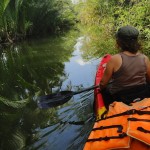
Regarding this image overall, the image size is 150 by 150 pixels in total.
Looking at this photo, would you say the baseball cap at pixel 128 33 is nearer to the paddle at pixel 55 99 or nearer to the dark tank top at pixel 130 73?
the dark tank top at pixel 130 73

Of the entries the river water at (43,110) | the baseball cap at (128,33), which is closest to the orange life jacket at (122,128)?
the baseball cap at (128,33)

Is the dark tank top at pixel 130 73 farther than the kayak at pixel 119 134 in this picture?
Yes

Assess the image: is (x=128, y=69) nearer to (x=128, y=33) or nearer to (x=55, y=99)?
(x=128, y=33)

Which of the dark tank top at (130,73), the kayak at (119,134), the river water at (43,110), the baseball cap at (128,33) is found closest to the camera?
the kayak at (119,134)

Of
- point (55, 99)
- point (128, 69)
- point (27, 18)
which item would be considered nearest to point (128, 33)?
Result: point (128, 69)

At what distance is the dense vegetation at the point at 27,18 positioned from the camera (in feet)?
77.7

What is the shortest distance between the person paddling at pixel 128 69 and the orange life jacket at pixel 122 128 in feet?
2.51

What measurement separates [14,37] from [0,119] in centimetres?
1959

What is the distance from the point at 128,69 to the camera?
466 centimetres

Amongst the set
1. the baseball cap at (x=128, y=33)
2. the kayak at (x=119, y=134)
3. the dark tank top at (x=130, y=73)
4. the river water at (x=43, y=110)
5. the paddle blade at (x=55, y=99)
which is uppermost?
the baseball cap at (x=128, y=33)

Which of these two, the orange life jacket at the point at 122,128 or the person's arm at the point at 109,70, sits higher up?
the person's arm at the point at 109,70

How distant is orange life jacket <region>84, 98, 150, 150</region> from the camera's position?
344 cm

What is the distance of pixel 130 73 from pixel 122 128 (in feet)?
4.13

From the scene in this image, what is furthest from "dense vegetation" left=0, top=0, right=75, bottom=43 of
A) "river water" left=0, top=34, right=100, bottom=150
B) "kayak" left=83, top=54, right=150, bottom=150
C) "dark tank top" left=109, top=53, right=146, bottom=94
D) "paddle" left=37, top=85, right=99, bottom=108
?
"kayak" left=83, top=54, right=150, bottom=150
